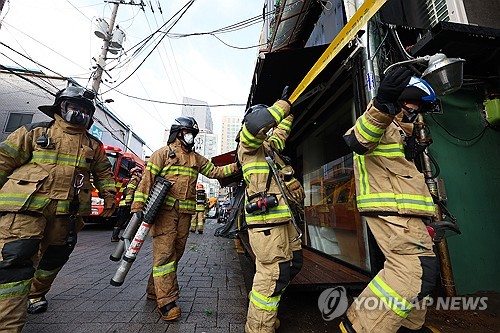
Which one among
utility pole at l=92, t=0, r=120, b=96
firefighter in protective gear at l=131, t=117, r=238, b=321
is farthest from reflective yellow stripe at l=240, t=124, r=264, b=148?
utility pole at l=92, t=0, r=120, b=96

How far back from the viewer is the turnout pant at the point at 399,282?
4.60 feet

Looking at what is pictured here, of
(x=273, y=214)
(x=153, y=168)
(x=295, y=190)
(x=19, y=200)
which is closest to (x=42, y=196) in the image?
(x=19, y=200)

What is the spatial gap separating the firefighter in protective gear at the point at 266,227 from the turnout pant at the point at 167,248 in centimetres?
89

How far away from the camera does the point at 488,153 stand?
3.04 m

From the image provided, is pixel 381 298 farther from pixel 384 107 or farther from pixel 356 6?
pixel 356 6

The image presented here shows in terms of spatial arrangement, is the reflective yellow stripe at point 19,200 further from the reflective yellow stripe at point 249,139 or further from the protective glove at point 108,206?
the reflective yellow stripe at point 249,139

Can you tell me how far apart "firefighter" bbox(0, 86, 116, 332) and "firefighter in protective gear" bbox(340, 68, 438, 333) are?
2495 mm

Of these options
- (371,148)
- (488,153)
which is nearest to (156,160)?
(371,148)

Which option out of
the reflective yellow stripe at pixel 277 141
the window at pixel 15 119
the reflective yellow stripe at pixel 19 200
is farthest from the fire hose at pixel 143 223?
the window at pixel 15 119

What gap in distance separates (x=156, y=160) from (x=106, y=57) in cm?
1000

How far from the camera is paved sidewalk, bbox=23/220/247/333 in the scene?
6.73 feet

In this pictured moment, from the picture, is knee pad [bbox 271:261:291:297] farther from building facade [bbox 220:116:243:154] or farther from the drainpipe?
building facade [bbox 220:116:243:154]

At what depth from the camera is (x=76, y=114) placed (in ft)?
7.36

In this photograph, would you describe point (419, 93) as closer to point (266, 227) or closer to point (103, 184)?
point (266, 227)
